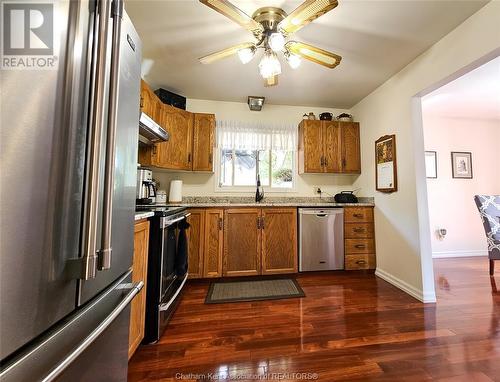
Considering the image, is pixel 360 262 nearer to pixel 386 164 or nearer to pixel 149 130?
pixel 386 164

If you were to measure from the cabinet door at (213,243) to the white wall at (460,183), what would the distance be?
368 centimetres

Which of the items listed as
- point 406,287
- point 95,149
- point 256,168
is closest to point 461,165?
point 406,287

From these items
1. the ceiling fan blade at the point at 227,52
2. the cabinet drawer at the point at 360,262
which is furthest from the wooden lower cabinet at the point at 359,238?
the ceiling fan blade at the point at 227,52

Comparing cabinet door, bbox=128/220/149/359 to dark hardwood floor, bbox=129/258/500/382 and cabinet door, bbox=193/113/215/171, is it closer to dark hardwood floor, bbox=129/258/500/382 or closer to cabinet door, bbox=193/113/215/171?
dark hardwood floor, bbox=129/258/500/382

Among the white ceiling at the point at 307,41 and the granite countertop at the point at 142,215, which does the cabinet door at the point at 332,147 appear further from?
→ the granite countertop at the point at 142,215

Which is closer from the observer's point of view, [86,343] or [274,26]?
[86,343]

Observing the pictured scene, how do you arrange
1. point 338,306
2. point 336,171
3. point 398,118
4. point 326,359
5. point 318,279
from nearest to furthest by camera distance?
1. point 326,359
2. point 338,306
3. point 398,118
4. point 318,279
5. point 336,171

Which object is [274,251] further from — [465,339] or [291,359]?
[465,339]

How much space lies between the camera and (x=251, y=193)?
11.0 ft

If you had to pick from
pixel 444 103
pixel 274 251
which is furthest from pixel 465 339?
pixel 444 103

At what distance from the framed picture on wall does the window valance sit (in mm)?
1194

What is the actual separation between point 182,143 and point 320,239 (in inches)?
88.5

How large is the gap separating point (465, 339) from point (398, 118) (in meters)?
2.15

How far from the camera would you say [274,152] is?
347 cm
